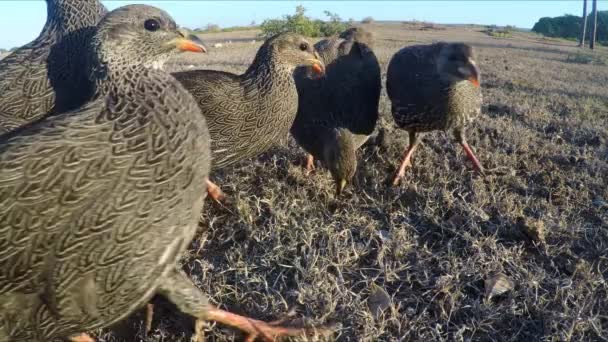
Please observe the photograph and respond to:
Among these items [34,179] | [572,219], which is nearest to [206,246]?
[34,179]

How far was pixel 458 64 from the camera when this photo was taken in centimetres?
446

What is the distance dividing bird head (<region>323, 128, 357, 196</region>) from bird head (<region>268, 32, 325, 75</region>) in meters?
0.69

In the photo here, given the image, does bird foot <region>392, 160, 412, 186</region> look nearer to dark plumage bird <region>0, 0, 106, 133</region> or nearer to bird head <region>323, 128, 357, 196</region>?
bird head <region>323, 128, 357, 196</region>

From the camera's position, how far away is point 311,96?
16.4 feet

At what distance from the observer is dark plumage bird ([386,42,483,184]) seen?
4438mm

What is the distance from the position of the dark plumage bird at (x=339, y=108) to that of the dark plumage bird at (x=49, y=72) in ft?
6.44

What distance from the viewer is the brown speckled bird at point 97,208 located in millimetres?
2074

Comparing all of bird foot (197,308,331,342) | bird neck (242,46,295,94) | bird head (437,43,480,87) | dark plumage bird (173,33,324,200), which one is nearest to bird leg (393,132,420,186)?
bird head (437,43,480,87)

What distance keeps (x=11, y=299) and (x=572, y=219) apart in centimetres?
347

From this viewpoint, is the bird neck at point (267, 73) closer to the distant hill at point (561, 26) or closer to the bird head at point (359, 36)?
the bird head at point (359, 36)

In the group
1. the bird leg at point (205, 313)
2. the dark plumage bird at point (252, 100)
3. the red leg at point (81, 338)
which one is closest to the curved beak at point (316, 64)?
the dark plumage bird at point (252, 100)

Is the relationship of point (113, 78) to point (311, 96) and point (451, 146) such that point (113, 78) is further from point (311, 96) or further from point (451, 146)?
point (451, 146)

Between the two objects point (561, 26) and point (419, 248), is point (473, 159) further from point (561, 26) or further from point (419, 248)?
point (561, 26)

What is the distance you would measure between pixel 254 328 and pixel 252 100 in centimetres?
192
